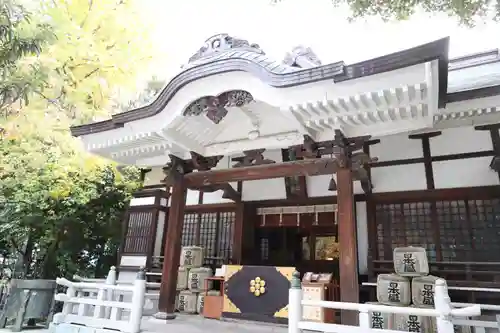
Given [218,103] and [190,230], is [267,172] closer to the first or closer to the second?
[218,103]

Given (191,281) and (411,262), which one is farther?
(191,281)

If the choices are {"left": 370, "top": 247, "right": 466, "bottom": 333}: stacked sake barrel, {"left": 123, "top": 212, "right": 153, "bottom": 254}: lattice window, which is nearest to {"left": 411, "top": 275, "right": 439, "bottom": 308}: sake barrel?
{"left": 370, "top": 247, "right": 466, "bottom": 333}: stacked sake barrel

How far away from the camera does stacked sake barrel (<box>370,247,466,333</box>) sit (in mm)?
5090

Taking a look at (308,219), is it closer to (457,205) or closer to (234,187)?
(234,187)

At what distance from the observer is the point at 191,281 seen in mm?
7207

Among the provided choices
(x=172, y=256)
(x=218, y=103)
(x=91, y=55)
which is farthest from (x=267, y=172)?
(x=91, y=55)

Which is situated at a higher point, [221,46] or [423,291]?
[221,46]

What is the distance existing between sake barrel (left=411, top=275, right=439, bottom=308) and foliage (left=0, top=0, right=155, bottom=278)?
21.8ft

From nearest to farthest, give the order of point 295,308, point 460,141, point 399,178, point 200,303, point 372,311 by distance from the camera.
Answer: point 372,311 < point 295,308 < point 460,141 < point 399,178 < point 200,303

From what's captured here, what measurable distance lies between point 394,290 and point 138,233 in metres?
5.89

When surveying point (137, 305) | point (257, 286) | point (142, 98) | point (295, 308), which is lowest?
point (137, 305)

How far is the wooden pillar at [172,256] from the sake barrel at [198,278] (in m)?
1.09

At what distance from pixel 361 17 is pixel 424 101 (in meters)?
2.89

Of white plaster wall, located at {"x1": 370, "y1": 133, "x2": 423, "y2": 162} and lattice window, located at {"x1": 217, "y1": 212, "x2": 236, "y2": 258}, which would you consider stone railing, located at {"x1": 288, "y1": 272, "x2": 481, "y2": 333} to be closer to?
white plaster wall, located at {"x1": 370, "y1": 133, "x2": 423, "y2": 162}
